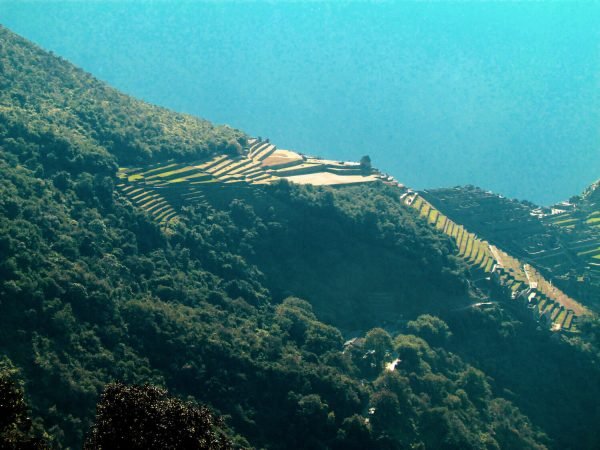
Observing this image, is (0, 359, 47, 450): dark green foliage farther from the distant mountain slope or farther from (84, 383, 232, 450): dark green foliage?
the distant mountain slope

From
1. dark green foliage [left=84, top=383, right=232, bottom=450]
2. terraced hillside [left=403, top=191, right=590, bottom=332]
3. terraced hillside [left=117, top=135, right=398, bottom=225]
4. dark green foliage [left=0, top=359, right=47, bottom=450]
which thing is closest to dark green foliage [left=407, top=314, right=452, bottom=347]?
terraced hillside [left=403, top=191, right=590, bottom=332]

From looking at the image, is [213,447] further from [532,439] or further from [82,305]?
[532,439]

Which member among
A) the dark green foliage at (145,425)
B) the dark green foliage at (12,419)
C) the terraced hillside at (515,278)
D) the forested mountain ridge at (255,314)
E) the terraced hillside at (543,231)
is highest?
the terraced hillside at (543,231)

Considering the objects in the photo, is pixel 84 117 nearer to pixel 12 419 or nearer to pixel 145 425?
pixel 12 419

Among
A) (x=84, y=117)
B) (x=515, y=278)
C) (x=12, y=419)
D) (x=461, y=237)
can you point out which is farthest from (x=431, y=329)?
(x=12, y=419)

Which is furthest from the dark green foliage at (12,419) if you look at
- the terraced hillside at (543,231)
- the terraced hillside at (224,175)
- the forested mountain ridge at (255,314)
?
the terraced hillside at (543,231)

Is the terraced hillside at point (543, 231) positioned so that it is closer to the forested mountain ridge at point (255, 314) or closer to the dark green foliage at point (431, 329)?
the forested mountain ridge at point (255, 314)
